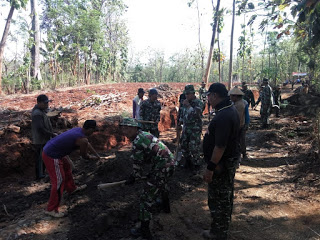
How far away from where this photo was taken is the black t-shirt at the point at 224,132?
8.23 ft

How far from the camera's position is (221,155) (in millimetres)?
2543

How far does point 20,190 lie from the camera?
4574mm

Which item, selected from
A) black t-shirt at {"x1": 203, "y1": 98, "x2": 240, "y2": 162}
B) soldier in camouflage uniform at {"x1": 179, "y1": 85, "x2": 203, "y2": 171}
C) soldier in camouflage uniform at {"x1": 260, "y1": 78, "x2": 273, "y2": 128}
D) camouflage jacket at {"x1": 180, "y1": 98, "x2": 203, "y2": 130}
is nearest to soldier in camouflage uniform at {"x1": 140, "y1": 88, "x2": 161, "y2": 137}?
soldier in camouflage uniform at {"x1": 179, "y1": 85, "x2": 203, "y2": 171}

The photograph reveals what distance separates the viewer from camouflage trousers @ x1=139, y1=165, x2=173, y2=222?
2927mm

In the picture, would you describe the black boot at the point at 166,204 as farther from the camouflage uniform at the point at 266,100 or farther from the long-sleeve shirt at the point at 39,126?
the camouflage uniform at the point at 266,100

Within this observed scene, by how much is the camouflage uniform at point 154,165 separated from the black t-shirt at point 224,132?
574mm

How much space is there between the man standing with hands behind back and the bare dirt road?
2.05ft

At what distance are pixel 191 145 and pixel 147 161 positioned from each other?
7.58 ft

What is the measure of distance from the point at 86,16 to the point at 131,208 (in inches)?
741

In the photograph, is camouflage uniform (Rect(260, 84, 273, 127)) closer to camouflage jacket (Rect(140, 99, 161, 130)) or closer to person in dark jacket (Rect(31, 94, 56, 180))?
camouflage jacket (Rect(140, 99, 161, 130))

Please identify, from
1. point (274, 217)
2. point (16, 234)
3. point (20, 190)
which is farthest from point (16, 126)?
point (274, 217)

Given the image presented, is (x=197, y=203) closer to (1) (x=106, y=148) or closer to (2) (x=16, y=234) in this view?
(2) (x=16, y=234)

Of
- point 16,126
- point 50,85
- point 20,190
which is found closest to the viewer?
point 20,190

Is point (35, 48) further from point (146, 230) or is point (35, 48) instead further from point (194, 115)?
point (146, 230)
